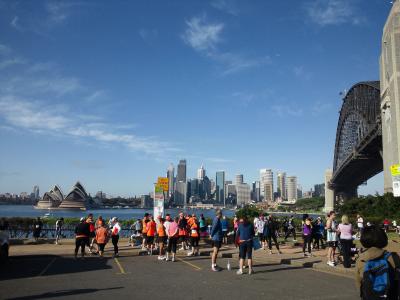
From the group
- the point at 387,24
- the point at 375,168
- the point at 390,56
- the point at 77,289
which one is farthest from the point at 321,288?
the point at 375,168

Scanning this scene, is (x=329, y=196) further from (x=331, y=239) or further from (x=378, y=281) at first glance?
(x=378, y=281)

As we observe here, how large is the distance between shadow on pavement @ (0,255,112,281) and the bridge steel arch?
58.0m

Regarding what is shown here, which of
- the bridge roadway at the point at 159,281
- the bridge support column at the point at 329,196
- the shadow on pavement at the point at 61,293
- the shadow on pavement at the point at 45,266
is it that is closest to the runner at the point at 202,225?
the bridge roadway at the point at 159,281

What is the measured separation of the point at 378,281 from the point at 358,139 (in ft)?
315

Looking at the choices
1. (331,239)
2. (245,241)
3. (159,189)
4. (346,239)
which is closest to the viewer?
(245,241)

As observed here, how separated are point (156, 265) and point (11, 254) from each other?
8.25 metres

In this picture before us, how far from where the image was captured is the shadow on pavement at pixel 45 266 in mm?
13320

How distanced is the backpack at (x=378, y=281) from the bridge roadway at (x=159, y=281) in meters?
5.24

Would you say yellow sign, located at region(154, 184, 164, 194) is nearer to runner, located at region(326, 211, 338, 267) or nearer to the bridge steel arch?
runner, located at region(326, 211, 338, 267)

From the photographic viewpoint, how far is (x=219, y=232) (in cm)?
1449

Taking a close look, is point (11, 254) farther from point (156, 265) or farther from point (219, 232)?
point (219, 232)

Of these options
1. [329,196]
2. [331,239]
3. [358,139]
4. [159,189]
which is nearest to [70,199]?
[329,196]

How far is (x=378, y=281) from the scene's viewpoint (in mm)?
4570

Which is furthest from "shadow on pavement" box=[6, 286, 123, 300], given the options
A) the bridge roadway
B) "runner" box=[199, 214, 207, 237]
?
"runner" box=[199, 214, 207, 237]
